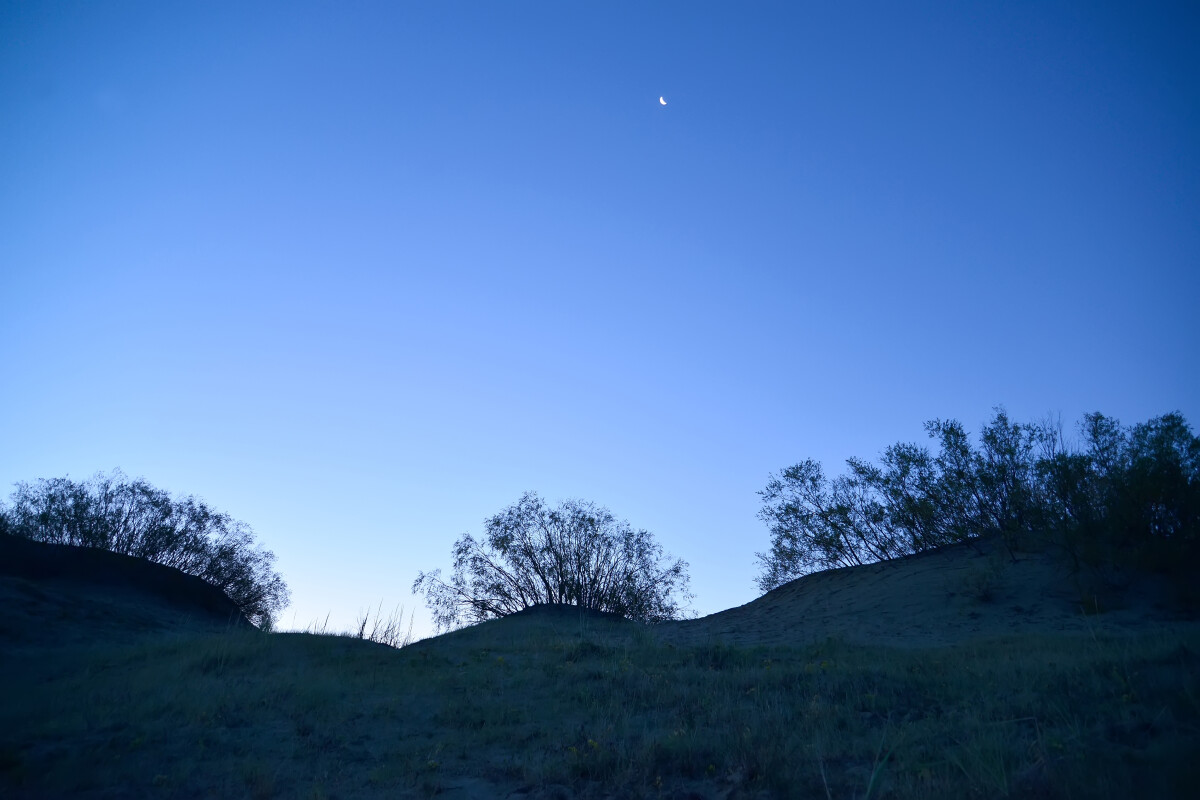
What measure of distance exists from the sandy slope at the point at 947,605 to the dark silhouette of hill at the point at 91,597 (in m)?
12.7

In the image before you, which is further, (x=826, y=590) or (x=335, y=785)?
(x=826, y=590)

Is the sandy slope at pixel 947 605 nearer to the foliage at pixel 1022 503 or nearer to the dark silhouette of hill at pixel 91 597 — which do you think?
the foliage at pixel 1022 503

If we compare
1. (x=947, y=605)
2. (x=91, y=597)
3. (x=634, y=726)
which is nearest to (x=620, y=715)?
(x=634, y=726)

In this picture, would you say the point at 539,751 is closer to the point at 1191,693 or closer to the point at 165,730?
the point at 165,730

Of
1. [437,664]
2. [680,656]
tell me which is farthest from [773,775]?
[437,664]

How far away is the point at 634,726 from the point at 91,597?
16.7m

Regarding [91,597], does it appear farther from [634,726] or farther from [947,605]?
[947,605]

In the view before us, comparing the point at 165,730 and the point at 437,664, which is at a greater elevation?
the point at 437,664

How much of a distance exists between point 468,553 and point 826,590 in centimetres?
1483

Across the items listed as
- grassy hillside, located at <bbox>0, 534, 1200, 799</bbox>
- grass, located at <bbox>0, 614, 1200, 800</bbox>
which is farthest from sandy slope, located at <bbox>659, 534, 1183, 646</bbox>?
grass, located at <bbox>0, 614, 1200, 800</bbox>

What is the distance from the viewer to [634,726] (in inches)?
301

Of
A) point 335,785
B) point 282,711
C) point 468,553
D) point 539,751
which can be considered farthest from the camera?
point 468,553

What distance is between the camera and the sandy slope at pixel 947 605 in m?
13.1

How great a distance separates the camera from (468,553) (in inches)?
1123
